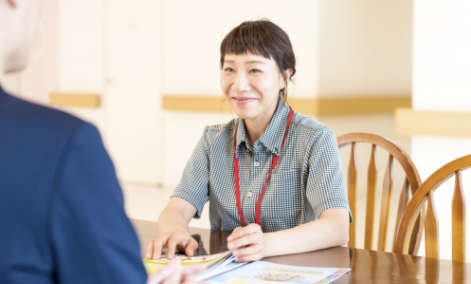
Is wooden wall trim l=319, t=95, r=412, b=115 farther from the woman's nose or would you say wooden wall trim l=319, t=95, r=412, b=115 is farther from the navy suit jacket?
the navy suit jacket

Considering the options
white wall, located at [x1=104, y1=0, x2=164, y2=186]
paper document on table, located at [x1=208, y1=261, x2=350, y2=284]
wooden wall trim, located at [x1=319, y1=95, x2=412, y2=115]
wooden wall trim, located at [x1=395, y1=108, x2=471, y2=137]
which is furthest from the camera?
white wall, located at [x1=104, y1=0, x2=164, y2=186]

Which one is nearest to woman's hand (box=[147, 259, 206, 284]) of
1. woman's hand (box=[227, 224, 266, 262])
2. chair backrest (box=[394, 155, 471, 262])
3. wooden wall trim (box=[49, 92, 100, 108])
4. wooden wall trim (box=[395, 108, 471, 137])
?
woman's hand (box=[227, 224, 266, 262])

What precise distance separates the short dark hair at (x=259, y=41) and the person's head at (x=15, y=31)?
1366 mm

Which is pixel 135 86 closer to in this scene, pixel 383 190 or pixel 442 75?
pixel 442 75

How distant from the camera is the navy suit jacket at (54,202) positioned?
53 cm

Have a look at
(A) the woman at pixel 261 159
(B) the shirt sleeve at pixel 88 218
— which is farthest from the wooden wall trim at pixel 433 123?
(B) the shirt sleeve at pixel 88 218

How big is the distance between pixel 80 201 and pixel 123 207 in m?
0.05

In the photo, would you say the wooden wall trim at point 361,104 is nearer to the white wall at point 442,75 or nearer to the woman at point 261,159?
the white wall at point 442,75

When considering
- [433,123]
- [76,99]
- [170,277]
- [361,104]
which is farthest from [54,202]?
[76,99]

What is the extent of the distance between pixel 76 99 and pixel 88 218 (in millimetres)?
6824

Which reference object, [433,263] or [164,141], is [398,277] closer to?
[433,263]

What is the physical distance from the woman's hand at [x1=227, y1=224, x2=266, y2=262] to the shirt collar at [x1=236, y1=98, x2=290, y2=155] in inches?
16.5

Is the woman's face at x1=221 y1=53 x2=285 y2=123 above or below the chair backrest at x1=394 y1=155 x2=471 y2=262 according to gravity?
above

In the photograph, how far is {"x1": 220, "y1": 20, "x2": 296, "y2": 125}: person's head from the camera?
1912 mm
